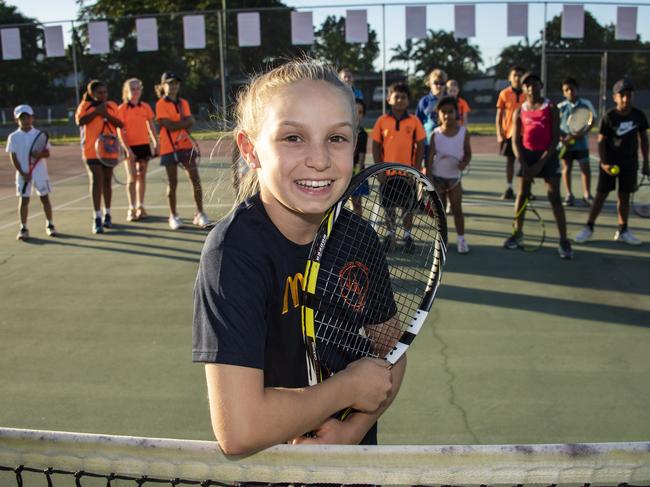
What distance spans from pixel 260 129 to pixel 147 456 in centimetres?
74

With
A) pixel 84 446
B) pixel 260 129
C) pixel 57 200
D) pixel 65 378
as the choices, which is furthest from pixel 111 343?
pixel 57 200

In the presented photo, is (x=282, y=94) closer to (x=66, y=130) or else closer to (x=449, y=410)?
(x=449, y=410)

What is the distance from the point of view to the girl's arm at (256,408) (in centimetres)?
129

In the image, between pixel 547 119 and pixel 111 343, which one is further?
pixel 547 119

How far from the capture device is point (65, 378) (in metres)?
4.05

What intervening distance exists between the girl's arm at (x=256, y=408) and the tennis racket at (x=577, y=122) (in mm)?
8077

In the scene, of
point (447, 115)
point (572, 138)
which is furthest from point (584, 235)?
point (572, 138)

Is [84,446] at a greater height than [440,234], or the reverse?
[440,234]

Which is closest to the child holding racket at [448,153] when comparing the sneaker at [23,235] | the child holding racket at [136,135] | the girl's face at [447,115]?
the girl's face at [447,115]

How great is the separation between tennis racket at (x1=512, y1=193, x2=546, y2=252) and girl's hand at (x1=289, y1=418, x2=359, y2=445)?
531cm

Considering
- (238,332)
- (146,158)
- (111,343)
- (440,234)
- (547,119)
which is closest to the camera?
(238,332)

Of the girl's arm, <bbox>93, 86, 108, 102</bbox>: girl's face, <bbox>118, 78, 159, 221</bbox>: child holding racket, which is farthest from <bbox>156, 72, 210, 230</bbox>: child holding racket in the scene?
the girl's arm

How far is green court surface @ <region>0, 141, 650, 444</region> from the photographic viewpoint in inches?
135

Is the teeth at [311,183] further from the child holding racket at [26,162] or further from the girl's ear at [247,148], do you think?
the child holding racket at [26,162]
